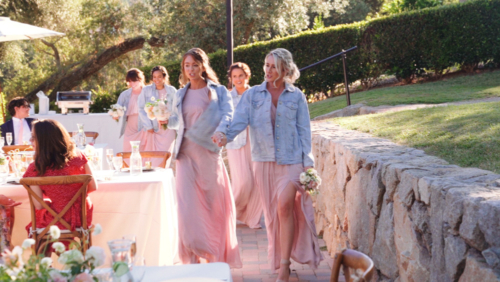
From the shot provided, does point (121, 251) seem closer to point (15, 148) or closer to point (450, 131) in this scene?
point (450, 131)

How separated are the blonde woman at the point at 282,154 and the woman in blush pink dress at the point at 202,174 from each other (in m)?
0.25

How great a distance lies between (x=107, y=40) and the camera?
90.2 feet

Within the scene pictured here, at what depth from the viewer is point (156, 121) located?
28.0ft

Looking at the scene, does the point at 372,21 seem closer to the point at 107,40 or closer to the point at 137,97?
the point at 137,97

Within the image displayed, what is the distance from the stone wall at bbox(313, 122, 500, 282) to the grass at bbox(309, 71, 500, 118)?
5.96m

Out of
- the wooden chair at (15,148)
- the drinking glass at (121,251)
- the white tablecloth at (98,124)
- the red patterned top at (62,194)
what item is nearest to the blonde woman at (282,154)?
the red patterned top at (62,194)

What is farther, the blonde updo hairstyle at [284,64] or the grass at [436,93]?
the grass at [436,93]

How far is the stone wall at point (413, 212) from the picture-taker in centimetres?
272

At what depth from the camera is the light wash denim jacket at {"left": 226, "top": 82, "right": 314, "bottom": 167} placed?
207 inches

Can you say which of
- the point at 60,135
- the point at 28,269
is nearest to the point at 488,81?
the point at 60,135

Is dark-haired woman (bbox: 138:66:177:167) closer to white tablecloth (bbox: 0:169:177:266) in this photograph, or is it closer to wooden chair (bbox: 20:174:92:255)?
white tablecloth (bbox: 0:169:177:266)

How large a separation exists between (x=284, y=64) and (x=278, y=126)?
0.57 meters

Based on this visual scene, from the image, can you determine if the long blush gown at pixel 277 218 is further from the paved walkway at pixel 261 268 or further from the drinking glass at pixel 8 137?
the drinking glass at pixel 8 137

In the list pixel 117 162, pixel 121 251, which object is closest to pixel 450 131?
pixel 117 162
